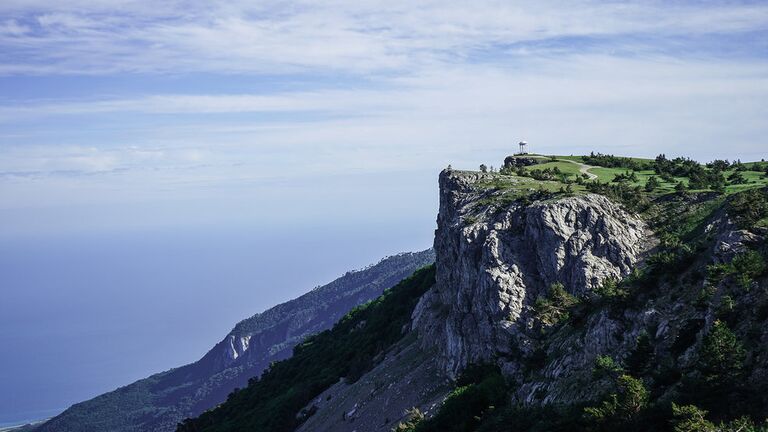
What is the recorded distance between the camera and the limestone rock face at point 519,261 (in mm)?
33594

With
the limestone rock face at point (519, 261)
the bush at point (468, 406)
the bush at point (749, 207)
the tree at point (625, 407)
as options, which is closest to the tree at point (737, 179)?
the limestone rock face at point (519, 261)

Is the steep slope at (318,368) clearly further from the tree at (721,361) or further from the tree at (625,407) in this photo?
the tree at (721,361)

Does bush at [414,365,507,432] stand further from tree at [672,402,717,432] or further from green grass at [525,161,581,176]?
green grass at [525,161,581,176]

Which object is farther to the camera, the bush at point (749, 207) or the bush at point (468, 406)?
the bush at point (468, 406)

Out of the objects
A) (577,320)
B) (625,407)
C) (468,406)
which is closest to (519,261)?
(577,320)

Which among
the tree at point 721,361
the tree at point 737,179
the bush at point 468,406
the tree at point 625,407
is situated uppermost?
the tree at point 737,179

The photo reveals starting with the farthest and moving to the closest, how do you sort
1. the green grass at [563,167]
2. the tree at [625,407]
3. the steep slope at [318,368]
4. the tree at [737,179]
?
1. the steep slope at [318,368]
2. the green grass at [563,167]
3. the tree at [737,179]
4. the tree at [625,407]

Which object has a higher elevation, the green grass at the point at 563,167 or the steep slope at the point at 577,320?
the green grass at the point at 563,167

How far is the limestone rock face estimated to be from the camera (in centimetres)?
3359

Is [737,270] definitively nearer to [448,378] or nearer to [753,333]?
[753,333]

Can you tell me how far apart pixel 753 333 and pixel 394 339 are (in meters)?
36.2

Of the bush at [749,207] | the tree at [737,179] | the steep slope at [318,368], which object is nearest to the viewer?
A: the bush at [749,207]

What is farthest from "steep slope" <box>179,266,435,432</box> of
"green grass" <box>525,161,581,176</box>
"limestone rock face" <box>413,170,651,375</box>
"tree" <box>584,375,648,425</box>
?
"tree" <box>584,375,648,425</box>

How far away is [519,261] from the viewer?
117ft
